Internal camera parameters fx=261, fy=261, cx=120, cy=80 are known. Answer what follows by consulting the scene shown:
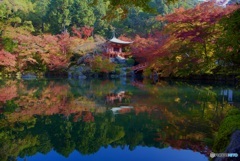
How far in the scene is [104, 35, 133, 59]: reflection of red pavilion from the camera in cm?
2784

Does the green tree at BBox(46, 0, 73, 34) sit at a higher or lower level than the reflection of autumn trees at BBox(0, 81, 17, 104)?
higher

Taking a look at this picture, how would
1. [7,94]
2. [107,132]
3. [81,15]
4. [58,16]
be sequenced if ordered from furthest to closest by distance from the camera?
[81,15] < [58,16] < [7,94] < [107,132]

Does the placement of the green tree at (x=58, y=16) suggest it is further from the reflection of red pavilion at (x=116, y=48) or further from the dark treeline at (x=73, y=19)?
the reflection of red pavilion at (x=116, y=48)

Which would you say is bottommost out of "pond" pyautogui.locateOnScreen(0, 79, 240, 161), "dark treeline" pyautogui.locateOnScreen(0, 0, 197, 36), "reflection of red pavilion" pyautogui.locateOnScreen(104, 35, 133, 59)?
"pond" pyautogui.locateOnScreen(0, 79, 240, 161)

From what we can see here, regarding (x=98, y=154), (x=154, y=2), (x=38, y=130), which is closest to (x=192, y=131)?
(x=98, y=154)

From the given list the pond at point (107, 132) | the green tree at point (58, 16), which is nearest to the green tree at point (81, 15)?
the green tree at point (58, 16)

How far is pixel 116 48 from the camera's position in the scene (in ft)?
95.0

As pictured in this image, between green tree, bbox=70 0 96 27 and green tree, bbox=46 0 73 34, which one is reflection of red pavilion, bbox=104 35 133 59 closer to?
green tree, bbox=46 0 73 34

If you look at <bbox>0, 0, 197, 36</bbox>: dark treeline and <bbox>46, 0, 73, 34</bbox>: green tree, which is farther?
<bbox>46, 0, 73, 34</bbox>: green tree

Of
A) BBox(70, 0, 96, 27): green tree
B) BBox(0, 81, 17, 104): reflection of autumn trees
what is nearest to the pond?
BBox(0, 81, 17, 104): reflection of autumn trees

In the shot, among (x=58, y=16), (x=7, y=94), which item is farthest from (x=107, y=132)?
(x=58, y=16)

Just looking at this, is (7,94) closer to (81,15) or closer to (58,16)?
(58,16)

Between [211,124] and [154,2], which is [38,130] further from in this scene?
[154,2]

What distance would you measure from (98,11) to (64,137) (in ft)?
121
